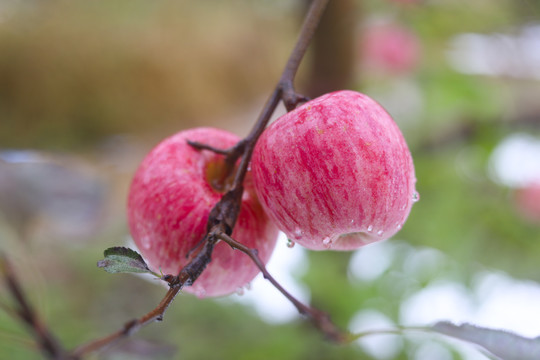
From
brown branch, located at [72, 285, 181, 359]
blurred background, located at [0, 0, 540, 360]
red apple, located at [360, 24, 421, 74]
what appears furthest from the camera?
red apple, located at [360, 24, 421, 74]

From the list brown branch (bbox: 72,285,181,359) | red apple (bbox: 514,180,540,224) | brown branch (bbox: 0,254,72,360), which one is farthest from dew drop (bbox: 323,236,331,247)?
red apple (bbox: 514,180,540,224)

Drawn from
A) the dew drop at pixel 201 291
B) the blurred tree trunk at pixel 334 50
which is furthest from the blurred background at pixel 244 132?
the dew drop at pixel 201 291

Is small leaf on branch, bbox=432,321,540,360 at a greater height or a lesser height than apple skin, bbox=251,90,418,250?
lesser

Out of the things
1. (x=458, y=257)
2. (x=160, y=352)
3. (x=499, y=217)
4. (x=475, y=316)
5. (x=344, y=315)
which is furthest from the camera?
(x=499, y=217)

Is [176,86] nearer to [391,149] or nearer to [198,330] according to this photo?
[198,330]

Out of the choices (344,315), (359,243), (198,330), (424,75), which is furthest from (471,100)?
(359,243)

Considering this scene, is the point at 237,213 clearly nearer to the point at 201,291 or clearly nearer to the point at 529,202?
the point at 201,291

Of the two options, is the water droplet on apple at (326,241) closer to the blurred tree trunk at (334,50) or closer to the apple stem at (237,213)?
the apple stem at (237,213)

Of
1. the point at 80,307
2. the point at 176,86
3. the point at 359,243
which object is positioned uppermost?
the point at 359,243

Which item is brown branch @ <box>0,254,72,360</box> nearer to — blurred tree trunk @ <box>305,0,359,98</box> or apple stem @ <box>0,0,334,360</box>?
apple stem @ <box>0,0,334,360</box>
